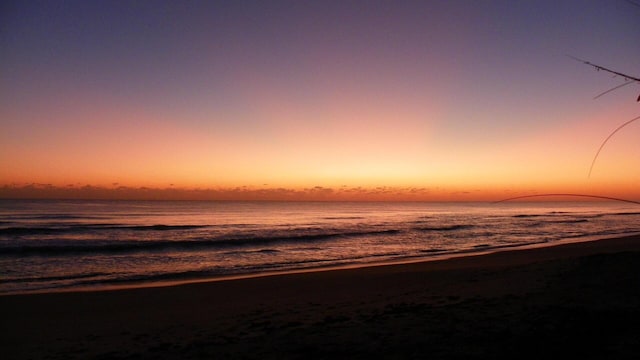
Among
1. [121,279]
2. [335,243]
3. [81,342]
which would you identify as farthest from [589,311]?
[335,243]

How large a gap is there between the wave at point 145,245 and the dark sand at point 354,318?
12.1 meters

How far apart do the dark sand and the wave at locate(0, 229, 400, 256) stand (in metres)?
12.1

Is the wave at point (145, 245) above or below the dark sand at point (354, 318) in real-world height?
below

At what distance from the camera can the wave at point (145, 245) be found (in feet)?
76.2

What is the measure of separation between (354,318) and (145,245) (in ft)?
69.7

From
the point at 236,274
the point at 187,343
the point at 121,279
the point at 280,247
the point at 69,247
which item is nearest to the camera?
the point at 187,343

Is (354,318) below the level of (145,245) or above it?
above

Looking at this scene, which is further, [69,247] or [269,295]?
[69,247]

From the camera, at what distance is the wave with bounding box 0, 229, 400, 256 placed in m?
23.2

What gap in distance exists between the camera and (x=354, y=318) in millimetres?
8500

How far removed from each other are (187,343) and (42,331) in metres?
3.42

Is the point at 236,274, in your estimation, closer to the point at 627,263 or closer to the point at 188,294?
the point at 188,294

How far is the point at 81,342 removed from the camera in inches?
308

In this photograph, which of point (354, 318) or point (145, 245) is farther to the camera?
point (145, 245)
